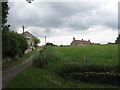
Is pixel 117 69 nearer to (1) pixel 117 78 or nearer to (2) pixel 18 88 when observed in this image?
(1) pixel 117 78

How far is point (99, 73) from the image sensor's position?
50.4 ft

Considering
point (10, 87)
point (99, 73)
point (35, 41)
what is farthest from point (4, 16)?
point (35, 41)

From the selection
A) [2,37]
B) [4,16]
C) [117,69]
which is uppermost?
[4,16]

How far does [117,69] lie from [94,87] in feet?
9.09

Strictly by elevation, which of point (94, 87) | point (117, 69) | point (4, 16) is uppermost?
point (4, 16)

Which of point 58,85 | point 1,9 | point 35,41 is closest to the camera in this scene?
point 58,85

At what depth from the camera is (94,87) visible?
538 inches

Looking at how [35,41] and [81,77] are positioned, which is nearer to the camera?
[81,77]

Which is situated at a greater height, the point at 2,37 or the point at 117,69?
the point at 2,37

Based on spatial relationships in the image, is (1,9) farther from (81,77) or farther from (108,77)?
(108,77)

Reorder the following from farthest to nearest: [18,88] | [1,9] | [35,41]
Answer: [35,41]
[1,9]
[18,88]

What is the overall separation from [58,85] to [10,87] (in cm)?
307

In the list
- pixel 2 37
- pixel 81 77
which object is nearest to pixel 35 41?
pixel 2 37

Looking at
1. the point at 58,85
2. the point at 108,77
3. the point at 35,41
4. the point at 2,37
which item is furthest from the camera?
the point at 35,41
